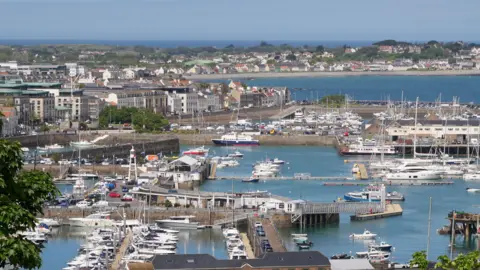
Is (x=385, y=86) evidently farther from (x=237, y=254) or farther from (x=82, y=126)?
(x=237, y=254)

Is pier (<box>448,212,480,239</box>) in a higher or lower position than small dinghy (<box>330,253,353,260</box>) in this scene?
lower

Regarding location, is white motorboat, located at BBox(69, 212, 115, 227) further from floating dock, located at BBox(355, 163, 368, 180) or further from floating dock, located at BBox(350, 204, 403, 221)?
floating dock, located at BBox(355, 163, 368, 180)

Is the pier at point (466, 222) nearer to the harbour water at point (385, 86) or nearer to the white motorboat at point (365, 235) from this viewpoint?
the white motorboat at point (365, 235)

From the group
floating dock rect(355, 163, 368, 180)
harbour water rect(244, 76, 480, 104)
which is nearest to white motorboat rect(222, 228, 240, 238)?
floating dock rect(355, 163, 368, 180)

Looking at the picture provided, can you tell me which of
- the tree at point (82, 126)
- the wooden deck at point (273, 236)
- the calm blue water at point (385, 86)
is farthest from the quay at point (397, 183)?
the calm blue water at point (385, 86)

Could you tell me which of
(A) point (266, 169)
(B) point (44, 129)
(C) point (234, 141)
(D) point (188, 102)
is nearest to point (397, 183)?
(A) point (266, 169)

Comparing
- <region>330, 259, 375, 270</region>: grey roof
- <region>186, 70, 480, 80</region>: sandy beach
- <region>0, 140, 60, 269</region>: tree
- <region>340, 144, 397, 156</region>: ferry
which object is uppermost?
<region>0, 140, 60, 269</region>: tree

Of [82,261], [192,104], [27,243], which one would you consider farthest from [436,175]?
[27,243]
